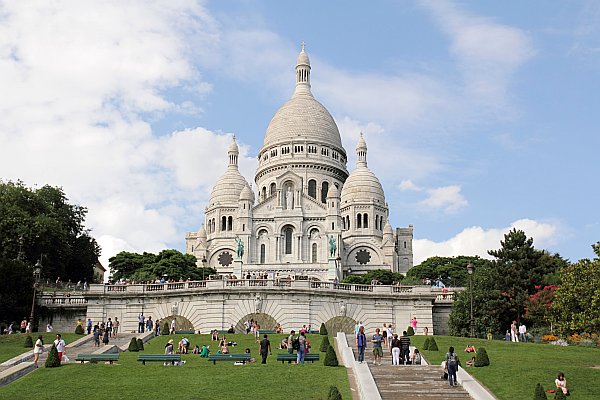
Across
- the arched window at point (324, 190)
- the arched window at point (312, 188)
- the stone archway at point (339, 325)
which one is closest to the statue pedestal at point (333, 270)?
the arched window at point (324, 190)

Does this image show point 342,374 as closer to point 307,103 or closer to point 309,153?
point 309,153

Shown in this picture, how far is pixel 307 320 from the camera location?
48.8 meters

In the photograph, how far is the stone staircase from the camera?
25094 millimetres

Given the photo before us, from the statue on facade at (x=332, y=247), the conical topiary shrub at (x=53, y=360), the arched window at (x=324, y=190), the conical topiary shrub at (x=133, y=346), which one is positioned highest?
the arched window at (x=324, y=190)

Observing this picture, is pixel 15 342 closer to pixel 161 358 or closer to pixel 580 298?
pixel 161 358

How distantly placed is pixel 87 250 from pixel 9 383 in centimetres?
5736

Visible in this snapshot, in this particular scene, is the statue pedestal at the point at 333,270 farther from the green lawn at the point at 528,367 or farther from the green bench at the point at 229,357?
the green bench at the point at 229,357

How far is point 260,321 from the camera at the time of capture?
1930 inches

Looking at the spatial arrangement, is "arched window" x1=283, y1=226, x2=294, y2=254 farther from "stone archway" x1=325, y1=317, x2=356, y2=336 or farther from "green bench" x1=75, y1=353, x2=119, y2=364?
"green bench" x1=75, y1=353, x2=119, y2=364

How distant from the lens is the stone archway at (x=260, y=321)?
48625 mm

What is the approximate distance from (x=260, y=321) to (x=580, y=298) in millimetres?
18224

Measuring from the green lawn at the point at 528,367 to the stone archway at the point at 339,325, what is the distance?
11.0 meters

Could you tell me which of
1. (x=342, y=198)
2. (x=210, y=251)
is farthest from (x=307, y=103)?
(x=210, y=251)

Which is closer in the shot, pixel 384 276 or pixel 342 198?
pixel 384 276
